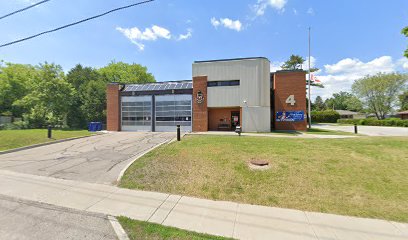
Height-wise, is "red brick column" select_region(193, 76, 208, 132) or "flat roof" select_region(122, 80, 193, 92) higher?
"flat roof" select_region(122, 80, 193, 92)

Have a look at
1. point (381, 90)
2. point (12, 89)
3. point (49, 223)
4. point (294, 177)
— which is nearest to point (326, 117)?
point (381, 90)

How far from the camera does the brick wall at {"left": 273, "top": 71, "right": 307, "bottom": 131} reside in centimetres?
2191

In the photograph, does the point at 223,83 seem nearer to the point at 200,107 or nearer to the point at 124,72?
the point at 200,107

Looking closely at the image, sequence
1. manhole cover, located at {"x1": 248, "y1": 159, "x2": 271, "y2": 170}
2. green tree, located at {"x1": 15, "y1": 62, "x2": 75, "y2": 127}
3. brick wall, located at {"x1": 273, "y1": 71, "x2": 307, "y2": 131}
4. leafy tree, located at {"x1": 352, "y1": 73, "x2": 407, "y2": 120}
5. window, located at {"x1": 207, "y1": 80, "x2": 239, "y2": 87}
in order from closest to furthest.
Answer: manhole cover, located at {"x1": 248, "y1": 159, "x2": 271, "y2": 170}, window, located at {"x1": 207, "y1": 80, "x2": 239, "y2": 87}, brick wall, located at {"x1": 273, "y1": 71, "x2": 307, "y2": 131}, green tree, located at {"x1": 15, "y1": 62, "x2": 75, "y2": 127}, leafy tree, located at {"x1": 352, "y1": 73, "x2": 407, "y2": 120}

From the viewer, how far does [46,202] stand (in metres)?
5.25

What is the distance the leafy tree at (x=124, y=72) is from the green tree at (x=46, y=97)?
20.9 m

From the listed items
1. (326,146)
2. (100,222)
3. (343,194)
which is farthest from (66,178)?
(326,146)

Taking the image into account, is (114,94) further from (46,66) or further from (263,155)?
(263,155)

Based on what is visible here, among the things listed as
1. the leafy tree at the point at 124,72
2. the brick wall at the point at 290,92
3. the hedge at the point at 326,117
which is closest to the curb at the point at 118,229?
the brick wall at the point at 290,92

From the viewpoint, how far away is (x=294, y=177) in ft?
22.3

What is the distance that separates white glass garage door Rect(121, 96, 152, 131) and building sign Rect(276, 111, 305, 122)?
15109 millimetres

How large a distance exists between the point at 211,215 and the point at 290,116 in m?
20.1

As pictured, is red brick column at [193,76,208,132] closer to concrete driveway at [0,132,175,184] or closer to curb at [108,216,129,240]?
concrete driveway at [0,132,175,184]

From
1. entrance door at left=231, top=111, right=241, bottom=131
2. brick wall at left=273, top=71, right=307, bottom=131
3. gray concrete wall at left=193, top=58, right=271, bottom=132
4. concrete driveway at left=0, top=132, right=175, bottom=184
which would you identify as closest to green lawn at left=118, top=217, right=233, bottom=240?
concrete driveway at left=0, top=132, right=175, bottom=184
